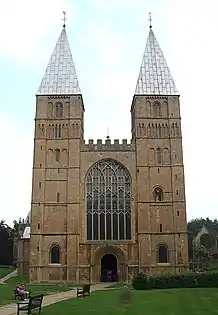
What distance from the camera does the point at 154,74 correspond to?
195 ft

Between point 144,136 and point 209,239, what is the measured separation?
1914 inches

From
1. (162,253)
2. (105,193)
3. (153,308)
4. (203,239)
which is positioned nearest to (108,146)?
(105,193)

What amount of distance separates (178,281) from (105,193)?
61.7 ft

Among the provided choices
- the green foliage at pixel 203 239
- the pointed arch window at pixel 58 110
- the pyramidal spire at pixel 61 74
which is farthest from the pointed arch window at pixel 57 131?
the green foliage at pixel 203 239

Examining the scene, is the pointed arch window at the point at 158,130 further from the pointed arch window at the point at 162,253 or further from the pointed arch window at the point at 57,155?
the pointed arch window at the point at 162,253

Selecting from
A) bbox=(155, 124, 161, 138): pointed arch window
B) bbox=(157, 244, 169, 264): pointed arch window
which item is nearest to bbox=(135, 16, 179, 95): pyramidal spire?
bbox=(155, 124, 161, 138): pointed arch window

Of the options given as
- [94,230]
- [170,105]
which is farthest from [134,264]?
[170,105]

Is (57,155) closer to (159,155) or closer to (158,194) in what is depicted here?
(159,155)

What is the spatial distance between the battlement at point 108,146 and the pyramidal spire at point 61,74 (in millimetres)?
7223

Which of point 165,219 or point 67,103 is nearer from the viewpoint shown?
point 165,219

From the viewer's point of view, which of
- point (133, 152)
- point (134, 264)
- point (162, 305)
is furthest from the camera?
point (133, 152)

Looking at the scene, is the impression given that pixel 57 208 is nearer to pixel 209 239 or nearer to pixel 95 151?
pixel 95 151

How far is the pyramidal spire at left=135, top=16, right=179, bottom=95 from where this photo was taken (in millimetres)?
57188

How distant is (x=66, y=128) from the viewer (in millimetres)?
55094
